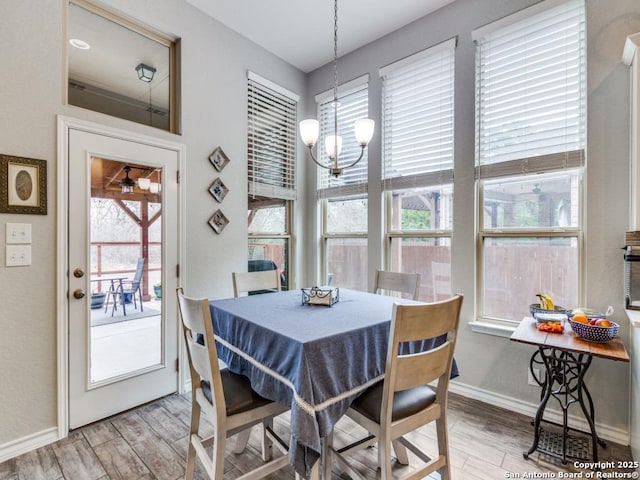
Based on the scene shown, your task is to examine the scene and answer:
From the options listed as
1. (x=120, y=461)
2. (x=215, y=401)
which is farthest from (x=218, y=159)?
(x=120, y=461)

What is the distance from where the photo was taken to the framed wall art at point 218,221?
2.97m

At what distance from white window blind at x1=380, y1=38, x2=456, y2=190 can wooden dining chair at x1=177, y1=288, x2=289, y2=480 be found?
227 cm

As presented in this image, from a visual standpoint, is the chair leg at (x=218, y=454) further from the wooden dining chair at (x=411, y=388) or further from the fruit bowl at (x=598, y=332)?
the fruit bowl at (x=598, y=332)

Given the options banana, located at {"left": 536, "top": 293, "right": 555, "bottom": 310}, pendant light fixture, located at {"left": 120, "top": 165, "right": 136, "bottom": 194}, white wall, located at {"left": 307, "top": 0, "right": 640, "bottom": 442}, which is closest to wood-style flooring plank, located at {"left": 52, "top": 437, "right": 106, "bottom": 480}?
pendant light fixture, located at {"left": 120, "top": 165, "right": 136, "bottom": 194}

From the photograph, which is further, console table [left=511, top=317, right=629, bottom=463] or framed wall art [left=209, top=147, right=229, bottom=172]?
framed wall art [left=209, top=147, right=229, bottom=172]

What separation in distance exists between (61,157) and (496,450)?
3320mm

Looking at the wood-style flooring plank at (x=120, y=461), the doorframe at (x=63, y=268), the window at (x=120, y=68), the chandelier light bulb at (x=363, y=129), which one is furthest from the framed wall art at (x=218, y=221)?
the wood-style flooring plank at (x=120, y=461)

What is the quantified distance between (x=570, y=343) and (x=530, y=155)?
4.47ft

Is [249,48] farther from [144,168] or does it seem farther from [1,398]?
[1,398]

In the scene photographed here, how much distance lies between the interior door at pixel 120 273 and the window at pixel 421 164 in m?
2.00

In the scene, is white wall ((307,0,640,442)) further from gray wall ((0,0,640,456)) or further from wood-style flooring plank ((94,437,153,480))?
wood-style flooring plank ((94,437,153,480))

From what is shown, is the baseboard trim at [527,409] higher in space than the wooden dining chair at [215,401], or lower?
lower

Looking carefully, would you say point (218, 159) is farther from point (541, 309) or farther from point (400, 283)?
point (541, 309)

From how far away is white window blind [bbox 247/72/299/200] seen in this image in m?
3.38
